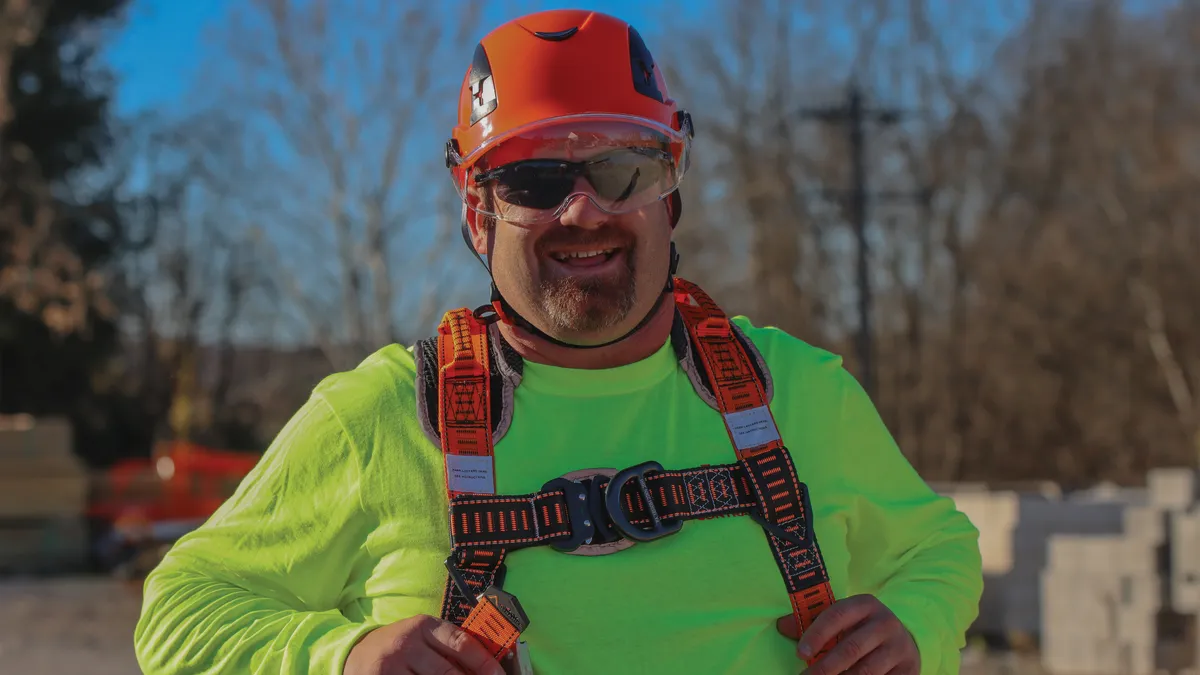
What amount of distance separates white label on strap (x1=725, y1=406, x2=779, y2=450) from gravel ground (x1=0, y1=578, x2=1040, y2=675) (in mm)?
9560

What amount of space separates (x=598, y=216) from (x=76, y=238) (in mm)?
29059

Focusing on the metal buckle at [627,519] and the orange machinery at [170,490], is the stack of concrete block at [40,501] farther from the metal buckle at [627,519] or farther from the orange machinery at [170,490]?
the metal buckle at [627,519]

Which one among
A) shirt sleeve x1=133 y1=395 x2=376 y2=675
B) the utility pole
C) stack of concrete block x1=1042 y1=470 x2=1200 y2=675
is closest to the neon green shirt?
shirt sleeve x1=133 y1=395 x2=376 y2=675

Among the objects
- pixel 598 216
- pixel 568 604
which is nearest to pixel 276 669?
pixel 568 604

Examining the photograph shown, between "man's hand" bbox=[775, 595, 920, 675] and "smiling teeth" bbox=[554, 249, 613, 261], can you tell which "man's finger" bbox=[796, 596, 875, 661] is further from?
"smiling teeth" bbox=[554, 249, 613, 261]

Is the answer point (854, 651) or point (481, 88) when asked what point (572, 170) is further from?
point (854, 651)

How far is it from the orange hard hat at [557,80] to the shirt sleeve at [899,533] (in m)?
0.61

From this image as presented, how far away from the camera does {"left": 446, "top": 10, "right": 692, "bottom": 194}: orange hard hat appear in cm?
244

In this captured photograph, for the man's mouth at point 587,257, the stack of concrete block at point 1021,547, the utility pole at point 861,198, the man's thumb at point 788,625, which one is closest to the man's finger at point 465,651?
the man's thumb at point 788,625

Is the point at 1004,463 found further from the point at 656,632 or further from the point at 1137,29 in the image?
the point at 656,632

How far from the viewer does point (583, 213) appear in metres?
2.35

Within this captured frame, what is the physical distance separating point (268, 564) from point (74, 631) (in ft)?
44.7

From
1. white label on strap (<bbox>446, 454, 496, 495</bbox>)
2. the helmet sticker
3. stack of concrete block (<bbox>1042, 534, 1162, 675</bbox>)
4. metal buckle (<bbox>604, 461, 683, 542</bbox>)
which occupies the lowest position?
stack of concrete block (<bbox>1042, 534, 1162, 675</bbox>)

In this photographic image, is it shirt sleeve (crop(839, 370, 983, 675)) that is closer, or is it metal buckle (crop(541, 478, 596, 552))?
metal buckle (crop(541, 478, 596, 552))
